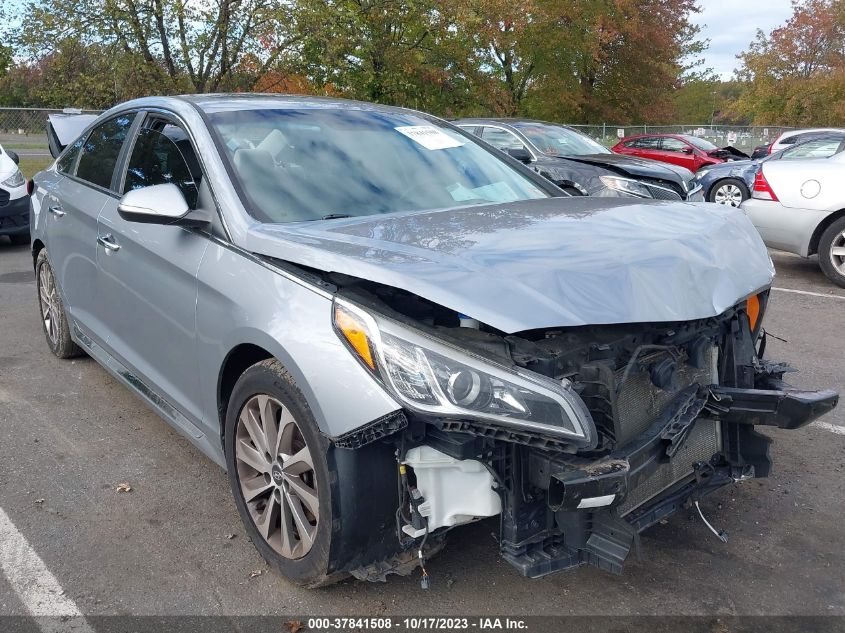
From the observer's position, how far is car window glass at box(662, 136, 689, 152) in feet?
71.6

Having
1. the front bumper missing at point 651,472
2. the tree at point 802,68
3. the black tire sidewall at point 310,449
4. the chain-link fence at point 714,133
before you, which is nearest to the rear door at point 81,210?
the black tire sidewall at point 310,449

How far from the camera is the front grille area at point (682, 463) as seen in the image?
2.55 metres

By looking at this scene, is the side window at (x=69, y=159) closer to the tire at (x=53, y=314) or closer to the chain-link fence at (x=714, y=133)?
the tire at (x=53, y=314)

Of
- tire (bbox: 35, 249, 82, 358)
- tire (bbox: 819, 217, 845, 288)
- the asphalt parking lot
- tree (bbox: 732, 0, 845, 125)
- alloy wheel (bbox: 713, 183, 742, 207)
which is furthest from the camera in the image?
tree (bbox: 732, 0, 845, 125)

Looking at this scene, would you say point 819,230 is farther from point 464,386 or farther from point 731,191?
point 464,386

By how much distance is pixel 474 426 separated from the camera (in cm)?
223

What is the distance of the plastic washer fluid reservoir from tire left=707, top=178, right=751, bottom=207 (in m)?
11.9

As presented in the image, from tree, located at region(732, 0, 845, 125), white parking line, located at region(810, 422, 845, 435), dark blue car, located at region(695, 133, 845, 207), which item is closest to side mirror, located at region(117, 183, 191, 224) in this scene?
white parking line, located at region(810, 422, 845, 435)

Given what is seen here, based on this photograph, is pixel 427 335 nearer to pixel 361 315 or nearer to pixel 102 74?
pixel 361 315

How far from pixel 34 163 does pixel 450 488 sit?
18.9 m

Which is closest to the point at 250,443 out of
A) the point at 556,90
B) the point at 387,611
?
the point at 387,611

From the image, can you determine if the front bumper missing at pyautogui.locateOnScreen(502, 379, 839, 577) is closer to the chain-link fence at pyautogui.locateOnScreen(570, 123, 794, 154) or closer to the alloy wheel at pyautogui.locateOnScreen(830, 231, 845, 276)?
the alloy wheel at pyautogui.locateOnScreen(830, 231, 845, 276)

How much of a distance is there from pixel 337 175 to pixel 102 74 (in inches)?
566

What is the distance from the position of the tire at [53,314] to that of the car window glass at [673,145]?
64.1 ft
